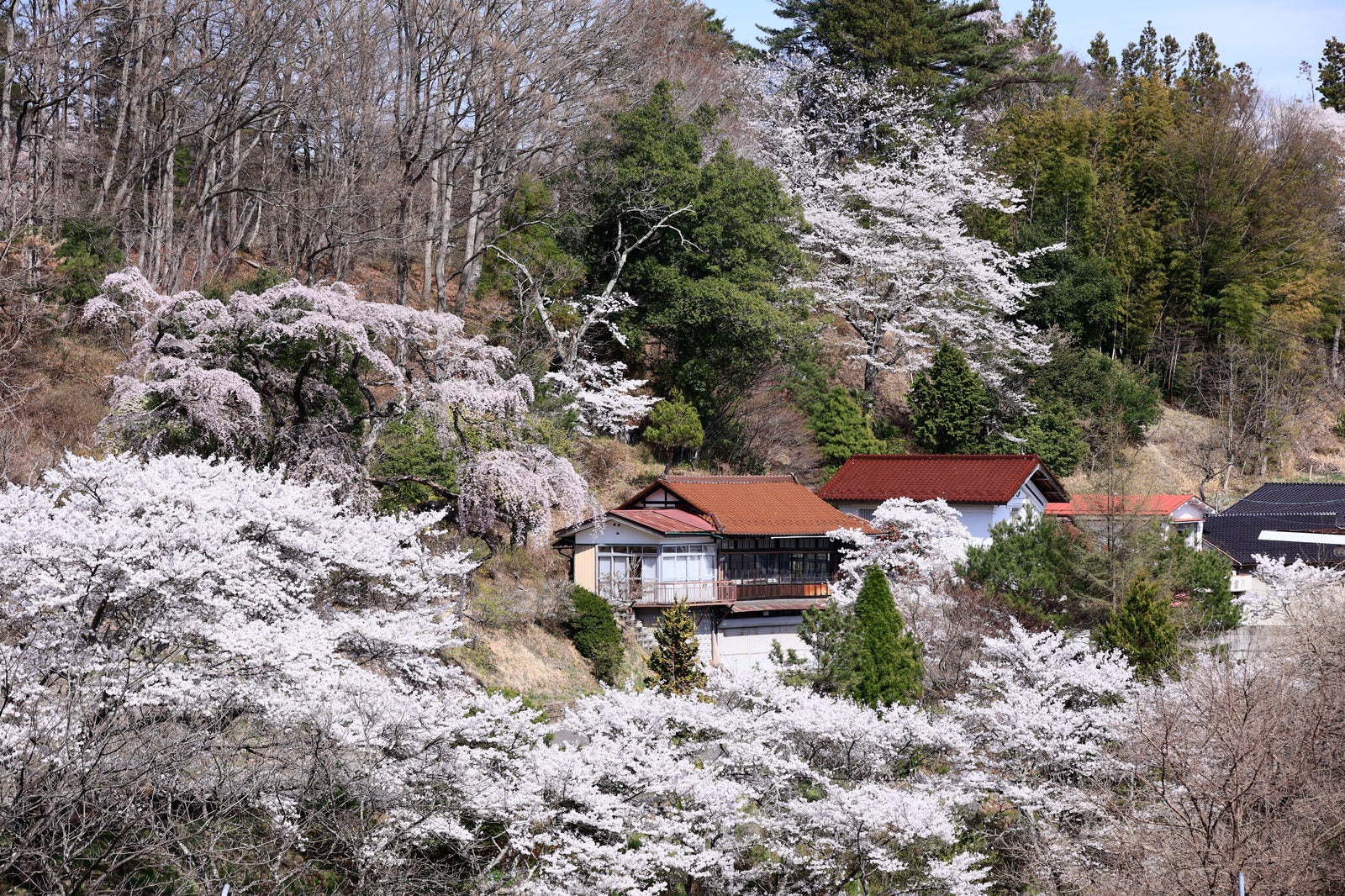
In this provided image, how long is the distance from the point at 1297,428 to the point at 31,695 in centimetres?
4155

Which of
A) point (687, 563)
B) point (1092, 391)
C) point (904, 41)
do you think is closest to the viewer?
point (687, 563)

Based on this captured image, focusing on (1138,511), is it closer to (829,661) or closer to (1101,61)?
(829,661)

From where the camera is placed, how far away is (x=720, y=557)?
25.5 m

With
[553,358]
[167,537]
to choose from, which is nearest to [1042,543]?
[553,358]

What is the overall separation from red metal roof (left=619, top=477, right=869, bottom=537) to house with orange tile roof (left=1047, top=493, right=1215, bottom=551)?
470 centimetres

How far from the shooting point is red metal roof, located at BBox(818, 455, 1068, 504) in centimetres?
2858

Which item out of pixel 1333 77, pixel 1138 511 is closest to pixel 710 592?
pixel 1138 511

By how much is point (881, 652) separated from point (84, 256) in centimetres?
1490

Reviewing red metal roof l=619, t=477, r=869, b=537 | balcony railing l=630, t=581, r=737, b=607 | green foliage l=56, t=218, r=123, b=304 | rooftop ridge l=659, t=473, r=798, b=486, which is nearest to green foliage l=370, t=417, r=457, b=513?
green foliage l=56, t=218, r=123, b=304

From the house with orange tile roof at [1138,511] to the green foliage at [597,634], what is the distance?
979cm

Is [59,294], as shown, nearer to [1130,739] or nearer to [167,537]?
[167,537]

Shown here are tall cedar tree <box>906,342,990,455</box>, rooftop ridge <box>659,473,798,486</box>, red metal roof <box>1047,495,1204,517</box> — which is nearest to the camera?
red metal roof <box>1047,495,1204,517</box>

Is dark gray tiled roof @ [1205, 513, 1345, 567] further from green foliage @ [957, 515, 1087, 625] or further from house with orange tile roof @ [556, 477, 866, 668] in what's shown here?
house with orange tile roof @ [556, 477, 866, 668]

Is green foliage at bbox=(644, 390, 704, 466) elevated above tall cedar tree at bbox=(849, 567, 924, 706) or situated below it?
above
